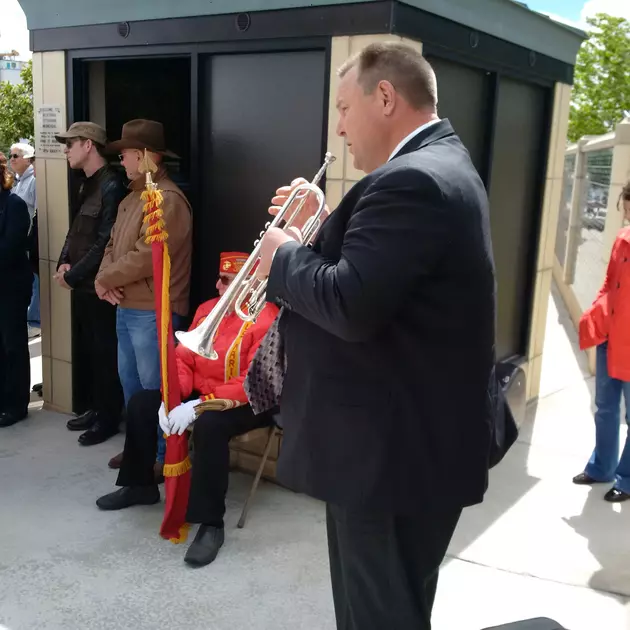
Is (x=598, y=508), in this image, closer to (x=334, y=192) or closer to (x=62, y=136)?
(x=334, y=192)

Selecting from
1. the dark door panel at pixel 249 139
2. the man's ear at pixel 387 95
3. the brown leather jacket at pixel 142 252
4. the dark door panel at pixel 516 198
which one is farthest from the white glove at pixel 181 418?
the dark door panel at pixel 516 198

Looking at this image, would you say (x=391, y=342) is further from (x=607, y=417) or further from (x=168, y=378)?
(x=607, y=417)

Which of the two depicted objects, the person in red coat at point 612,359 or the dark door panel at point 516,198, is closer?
the person in red coat at point 612,359

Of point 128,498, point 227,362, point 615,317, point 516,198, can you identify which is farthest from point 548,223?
point 128,498

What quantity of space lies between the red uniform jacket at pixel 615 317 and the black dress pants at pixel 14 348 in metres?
3.28

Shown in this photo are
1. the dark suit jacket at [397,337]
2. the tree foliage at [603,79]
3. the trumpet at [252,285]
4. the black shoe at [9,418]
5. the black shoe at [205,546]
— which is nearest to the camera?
the dark suit jacket at [397,337]

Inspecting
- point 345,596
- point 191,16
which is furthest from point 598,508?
point 191,16

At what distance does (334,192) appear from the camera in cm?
356

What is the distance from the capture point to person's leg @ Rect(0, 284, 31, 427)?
457 cm

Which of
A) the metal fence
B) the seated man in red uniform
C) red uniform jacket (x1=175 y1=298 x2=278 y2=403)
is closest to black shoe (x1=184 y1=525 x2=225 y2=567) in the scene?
the seated man in red uniform

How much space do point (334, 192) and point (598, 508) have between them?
206 cm

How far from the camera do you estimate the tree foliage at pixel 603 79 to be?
2803cm

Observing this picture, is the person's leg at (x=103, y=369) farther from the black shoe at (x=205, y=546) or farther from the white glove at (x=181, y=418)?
the black shoe at (x=205, y=546)

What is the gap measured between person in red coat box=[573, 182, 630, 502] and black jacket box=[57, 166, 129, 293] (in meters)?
2.62
